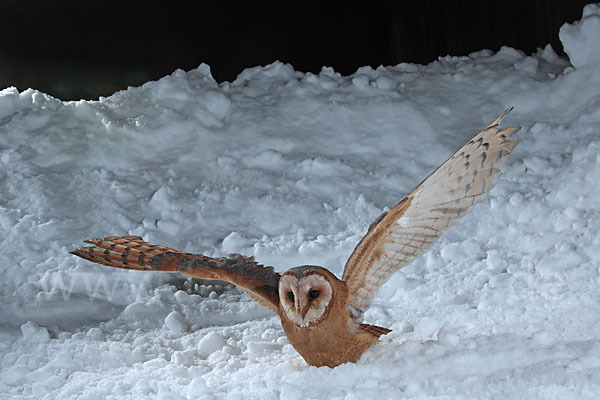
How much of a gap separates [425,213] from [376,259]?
17 cm

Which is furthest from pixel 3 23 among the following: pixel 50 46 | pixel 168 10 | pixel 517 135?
pixel 517 135

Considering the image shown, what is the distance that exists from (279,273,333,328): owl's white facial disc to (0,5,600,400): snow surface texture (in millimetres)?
176

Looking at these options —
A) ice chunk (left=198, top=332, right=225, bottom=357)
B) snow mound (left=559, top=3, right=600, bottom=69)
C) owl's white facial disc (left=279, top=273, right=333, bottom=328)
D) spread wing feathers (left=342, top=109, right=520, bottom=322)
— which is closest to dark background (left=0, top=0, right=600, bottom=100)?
snow mound (left=559, top=3, right=600, bottom=69)

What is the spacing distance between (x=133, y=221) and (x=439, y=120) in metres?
1.81

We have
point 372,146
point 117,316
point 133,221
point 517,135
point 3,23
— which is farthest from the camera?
point 3,23

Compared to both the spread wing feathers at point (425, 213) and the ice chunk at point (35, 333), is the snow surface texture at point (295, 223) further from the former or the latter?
the spread wing feathers at point (425, 213)

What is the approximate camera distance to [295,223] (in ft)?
10.0

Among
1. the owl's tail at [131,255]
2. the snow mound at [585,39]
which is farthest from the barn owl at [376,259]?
the snow mound at [585,39]

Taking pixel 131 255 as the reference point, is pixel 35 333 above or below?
below

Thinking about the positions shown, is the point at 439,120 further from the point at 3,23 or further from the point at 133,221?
the point at 3,23

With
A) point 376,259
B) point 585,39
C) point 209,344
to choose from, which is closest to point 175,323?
point 209,344

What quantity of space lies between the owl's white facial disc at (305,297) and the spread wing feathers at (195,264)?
6.2 inches

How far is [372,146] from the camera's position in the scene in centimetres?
363

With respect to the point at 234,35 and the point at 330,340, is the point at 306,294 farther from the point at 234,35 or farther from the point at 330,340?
the point at 234,35
